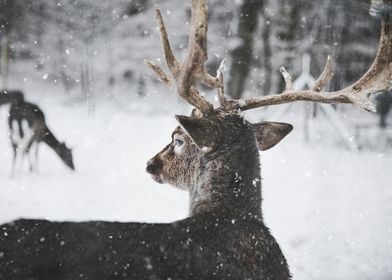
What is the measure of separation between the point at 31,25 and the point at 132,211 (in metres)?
4.36

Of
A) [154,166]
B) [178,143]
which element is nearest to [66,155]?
[154,166]

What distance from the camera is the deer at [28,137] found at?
8062 millimetres

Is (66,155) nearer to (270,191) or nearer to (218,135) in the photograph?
(270,191)

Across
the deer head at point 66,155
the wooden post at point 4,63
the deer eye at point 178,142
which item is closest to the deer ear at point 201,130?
the deer eye at point 178,142

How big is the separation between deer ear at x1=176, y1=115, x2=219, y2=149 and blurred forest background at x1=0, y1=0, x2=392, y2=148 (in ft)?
19.2

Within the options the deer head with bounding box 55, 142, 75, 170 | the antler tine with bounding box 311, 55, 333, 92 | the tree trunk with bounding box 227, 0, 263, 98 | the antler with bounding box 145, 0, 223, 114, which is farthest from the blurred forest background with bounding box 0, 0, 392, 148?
the antler with bounding box 145, 0, 223, 114

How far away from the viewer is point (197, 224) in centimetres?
238

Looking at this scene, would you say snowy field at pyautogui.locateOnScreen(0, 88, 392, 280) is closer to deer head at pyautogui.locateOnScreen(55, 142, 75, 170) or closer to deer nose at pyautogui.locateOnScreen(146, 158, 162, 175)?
deer head at pyautogui.locateOnScreen(55, 142, 75, 170)

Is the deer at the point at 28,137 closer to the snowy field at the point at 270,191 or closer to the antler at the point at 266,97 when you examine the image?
the snowy field at the point at 270,191

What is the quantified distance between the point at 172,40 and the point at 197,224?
666cm

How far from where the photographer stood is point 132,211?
22.2 ft

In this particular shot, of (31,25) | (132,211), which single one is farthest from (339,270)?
(31,25)

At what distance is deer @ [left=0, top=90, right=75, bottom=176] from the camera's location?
8.06 meters

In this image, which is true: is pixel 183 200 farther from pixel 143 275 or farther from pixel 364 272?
pixel 143 275
